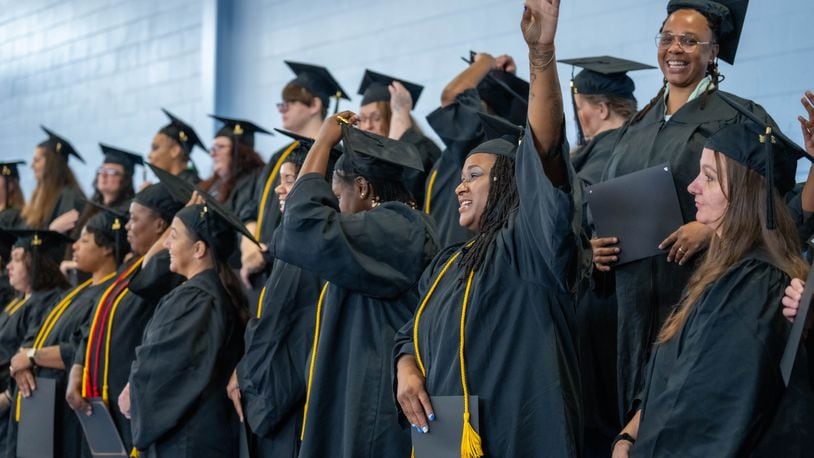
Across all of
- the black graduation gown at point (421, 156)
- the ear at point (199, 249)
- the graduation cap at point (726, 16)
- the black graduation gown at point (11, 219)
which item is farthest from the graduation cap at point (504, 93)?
the black graduation gown at point (11, 219)

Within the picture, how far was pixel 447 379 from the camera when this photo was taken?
3297 mm

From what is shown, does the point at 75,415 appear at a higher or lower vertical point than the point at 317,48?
lower

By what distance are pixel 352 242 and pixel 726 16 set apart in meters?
1.57

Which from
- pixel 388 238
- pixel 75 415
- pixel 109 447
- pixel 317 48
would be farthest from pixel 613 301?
pixel 317 48

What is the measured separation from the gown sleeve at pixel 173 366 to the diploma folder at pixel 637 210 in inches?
76.3

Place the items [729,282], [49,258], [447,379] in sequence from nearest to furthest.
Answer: [729,282], [447,379], [49,258]

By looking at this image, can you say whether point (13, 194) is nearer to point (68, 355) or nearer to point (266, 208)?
point (68, 355)

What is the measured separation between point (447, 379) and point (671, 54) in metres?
1.50

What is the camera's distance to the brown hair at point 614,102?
4.74 m

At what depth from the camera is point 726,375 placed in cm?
283

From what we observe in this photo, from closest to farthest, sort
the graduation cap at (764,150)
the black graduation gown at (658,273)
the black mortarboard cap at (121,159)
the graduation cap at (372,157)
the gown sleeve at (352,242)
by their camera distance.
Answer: the graduation cap at (764,150) → the black graduation gown at (658,273) → the gown sleeve at (352,242) → the graduation cap at (372,157) → the black mortarboard cap at (121,159)

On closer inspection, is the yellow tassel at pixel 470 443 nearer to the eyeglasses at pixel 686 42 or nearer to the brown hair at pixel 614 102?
the eyeglasses at pixel 686 42

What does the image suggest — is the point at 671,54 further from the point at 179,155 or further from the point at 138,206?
the point at 179,155

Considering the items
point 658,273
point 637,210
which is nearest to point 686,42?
point 637,210
